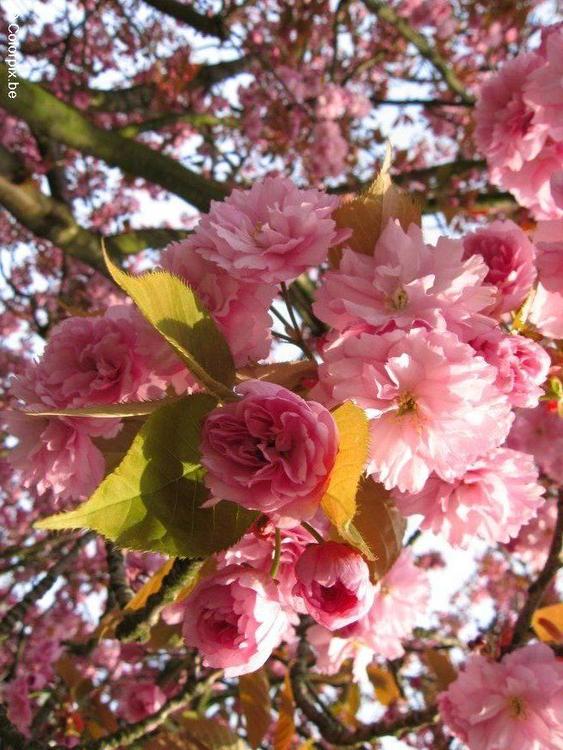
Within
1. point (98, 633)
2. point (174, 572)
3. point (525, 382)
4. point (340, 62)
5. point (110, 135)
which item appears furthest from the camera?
point (340, 62)

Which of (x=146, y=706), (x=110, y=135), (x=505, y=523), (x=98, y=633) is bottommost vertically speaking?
(x=146, y=706)

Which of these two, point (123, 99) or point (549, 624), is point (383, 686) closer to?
point (549, 624)

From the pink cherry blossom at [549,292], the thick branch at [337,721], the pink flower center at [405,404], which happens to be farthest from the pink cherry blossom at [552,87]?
the thick branch at [337,721]

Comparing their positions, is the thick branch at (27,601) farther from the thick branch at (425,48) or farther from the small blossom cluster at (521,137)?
the thick branch at (425,48)

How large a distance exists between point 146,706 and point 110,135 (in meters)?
2.25

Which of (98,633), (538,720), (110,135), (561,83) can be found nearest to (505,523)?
(538,720)

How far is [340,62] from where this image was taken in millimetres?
5152

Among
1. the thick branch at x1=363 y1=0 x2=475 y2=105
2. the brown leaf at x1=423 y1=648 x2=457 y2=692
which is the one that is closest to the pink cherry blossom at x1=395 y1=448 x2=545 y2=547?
the brown leaf at x1=423 y1=648 x2=457 y2=692

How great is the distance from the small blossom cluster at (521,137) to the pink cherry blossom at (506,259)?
37 centimetres

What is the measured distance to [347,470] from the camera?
2.26 feet

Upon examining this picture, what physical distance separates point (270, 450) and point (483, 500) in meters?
0.51

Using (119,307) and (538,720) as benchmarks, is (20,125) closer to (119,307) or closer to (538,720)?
(119,307)

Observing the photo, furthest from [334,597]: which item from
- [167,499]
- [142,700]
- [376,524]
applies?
[142,700]

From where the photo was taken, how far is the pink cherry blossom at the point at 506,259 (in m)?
1.16
